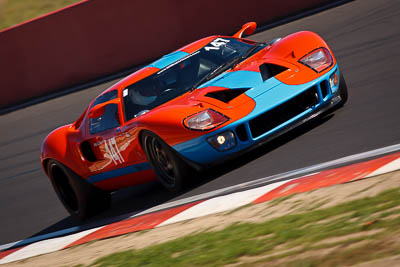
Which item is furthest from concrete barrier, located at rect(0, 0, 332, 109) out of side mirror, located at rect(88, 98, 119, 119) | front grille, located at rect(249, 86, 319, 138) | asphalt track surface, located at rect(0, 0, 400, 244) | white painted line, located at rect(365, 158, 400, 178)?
white painted line, located at rect(365, 158, 400, 178)

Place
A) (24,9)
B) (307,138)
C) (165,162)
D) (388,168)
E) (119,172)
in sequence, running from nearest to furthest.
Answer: (388,168), (165,162), (307,138), (119,172), (24,9)

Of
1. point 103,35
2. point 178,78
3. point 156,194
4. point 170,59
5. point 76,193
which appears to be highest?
point 170,59

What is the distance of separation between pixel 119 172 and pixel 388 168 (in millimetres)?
2993

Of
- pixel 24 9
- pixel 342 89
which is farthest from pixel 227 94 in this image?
pixel 24 9

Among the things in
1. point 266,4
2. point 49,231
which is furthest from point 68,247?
point 266,4

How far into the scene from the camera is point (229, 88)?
624 centimetres

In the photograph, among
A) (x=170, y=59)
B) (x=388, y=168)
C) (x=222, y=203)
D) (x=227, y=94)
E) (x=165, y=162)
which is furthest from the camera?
(x=170, y=59)

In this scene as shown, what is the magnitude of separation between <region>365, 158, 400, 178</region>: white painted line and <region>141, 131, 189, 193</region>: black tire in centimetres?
187

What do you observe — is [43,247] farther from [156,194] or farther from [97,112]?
[97,112]

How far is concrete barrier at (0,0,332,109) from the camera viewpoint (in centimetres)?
1391

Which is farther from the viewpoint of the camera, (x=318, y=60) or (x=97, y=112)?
(x=97, y=112)

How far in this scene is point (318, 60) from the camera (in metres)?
6.63

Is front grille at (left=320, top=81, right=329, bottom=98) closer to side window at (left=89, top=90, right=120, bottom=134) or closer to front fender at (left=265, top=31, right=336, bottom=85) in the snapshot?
front fender at (left=265, top=31, right=336, bottom=85)

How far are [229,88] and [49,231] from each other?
91.6 inches
